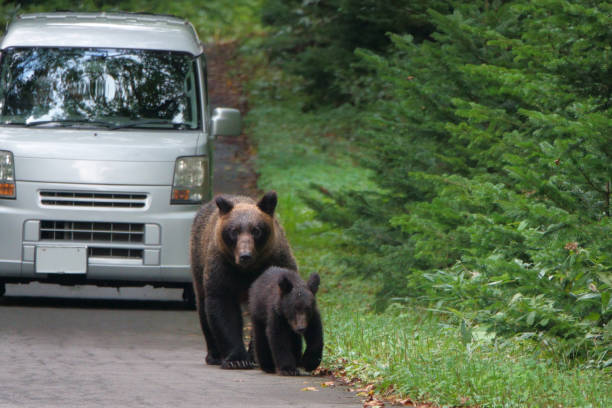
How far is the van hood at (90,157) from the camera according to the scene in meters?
12.0

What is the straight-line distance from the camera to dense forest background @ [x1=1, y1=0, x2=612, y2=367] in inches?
290

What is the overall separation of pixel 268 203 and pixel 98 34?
519 centimetres

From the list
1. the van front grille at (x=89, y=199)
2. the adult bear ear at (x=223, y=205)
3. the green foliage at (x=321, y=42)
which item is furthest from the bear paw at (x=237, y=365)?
the green foliage at (x=321, y=42)

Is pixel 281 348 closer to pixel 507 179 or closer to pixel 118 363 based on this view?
pixel 118 363

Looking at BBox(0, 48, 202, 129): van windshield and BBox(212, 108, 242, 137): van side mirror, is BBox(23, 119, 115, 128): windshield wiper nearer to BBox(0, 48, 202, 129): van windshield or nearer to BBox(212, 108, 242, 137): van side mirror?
BBox(0, 48, 202, 129): van windshield

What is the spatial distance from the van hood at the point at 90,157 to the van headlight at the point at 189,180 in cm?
8

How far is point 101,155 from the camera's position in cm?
1198

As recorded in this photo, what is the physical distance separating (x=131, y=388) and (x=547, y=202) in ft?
10.2

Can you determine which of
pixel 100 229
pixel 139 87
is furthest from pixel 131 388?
pixel 139 87

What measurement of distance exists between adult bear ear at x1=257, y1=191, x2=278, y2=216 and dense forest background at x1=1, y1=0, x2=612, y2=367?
1295 millimetres

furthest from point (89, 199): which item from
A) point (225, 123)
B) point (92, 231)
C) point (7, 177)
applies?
point (225, 123)

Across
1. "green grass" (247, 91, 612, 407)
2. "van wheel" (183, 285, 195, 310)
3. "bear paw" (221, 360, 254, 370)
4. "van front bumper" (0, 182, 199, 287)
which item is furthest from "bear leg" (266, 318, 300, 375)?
"van wheel" (183, 285, 195, 310)

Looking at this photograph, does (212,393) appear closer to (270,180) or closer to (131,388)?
(131,388)

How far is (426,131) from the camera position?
466 inches
